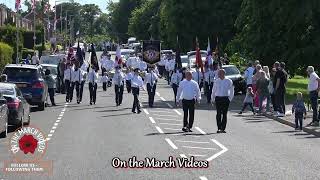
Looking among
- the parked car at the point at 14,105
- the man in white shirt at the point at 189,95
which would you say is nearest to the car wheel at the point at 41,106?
the parked car at the point at 14,105

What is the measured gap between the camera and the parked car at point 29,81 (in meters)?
30.3

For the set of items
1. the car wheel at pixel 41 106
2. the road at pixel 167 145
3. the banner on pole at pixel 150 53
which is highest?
the banner on pole at pixel 150 53

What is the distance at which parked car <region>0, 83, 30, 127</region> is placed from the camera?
2184cm

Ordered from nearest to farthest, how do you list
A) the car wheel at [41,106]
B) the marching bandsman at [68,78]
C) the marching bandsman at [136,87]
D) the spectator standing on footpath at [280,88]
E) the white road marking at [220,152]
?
the white road marking at [220,152] < the spectator standing on footpath at [280,88] < the marching bandsman at [136,87] < the car wheel at [41,106] < the marching bandsman at [68,78]

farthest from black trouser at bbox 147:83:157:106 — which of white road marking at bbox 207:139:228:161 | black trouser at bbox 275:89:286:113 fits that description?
white road marking at bbox 207:139:228:161

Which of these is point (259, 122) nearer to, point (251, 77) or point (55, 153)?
point (251, 77)

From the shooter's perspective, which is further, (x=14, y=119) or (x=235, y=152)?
(x=14, y=119)

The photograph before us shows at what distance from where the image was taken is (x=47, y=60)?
47625mm

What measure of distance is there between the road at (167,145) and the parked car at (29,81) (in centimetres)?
87

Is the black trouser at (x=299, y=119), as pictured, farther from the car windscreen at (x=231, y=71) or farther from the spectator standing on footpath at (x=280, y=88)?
the car windscreen at (x=231, y=71)

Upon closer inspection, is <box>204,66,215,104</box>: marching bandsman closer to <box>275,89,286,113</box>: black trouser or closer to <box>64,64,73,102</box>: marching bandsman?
<box>64,64,73,102</box>: marching bandsman

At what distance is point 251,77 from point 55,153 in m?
17.2

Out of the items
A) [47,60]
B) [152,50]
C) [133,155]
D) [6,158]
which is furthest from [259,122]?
[47,60]

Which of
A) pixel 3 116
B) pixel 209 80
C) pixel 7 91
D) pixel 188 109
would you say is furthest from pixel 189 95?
pixel 209 80
